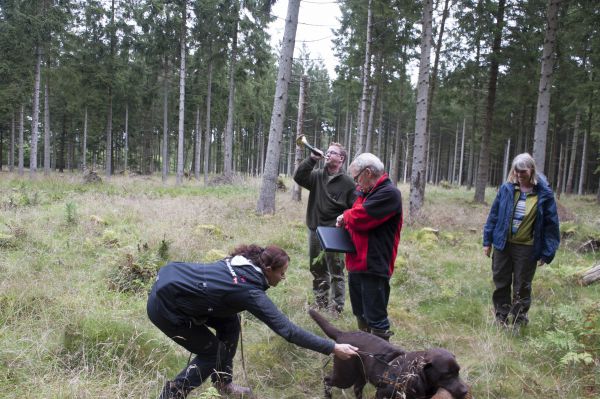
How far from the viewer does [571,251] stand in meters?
8.20

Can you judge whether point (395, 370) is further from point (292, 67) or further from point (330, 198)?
point (292, 67)

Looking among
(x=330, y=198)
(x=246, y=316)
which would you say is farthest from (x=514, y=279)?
(x=246, y=316)

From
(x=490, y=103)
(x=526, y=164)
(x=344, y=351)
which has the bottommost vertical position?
(x=344, y=351)

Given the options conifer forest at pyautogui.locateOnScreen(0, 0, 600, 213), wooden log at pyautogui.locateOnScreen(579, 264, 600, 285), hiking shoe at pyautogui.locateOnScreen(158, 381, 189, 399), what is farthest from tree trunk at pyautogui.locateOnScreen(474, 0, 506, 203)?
hiking shoe at pyautogui.locateOnScreen(158, 381, 189, 399)

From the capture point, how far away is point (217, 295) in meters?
2.72

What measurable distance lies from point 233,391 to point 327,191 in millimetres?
2512

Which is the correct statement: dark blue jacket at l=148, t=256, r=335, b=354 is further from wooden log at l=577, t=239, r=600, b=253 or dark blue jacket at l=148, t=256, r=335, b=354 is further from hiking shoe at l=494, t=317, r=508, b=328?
wooden log at l=577, t=239, r=600, b=253

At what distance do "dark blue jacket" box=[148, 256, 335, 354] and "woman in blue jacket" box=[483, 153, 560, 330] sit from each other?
9.56 feet

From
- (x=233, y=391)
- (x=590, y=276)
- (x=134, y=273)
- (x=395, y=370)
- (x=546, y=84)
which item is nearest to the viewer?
(x=395, y=370)

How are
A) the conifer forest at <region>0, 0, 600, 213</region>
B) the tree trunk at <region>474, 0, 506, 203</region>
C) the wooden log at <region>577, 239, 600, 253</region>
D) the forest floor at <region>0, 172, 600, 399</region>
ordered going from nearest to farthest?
the forest floor at <region>0, 172, 600, 399</region>, the wooden log at <region>577, 239, 600, 253</region>, the conifer forest at <region>0, 0, 600, 213</region>, the tree trunk at <region>474, 0, 506, 203</region>

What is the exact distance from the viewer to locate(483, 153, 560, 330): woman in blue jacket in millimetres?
4297

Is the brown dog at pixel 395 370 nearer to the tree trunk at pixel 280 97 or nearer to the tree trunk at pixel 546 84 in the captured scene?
the tree trunk at pixel 280 97

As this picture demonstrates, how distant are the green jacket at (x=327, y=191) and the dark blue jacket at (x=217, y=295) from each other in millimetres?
2076

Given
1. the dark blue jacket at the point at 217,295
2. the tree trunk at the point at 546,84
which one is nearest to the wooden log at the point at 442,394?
the dark blue jacket at the point at 217,295
